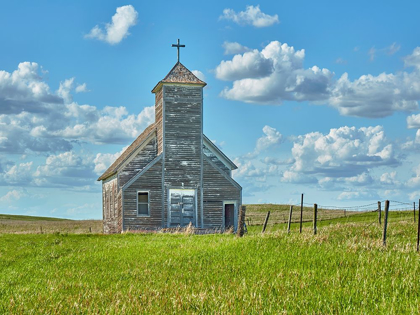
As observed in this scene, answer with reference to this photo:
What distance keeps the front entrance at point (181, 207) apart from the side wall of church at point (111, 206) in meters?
3.57

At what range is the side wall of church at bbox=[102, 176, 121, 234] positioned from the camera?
127 feet

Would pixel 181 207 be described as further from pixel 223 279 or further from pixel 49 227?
pixel 49 227

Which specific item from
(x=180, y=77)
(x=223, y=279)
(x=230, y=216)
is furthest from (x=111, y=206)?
(x=223, y=279)

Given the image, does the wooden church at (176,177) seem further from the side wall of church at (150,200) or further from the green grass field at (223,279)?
the green grass field at (223,279)

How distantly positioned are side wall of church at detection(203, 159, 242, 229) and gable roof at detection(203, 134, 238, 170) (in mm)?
2899

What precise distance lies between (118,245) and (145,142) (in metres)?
14.8

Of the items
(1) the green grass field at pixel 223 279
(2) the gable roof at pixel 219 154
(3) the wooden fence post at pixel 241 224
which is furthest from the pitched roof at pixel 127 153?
(1) the green grass field at pixel 223 279

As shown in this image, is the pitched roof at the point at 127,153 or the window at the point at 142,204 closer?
the window at the point at 142,204

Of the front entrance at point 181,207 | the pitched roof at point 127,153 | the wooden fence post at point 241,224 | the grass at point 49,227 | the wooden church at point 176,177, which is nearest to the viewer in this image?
the wooden fence post at point 241,224

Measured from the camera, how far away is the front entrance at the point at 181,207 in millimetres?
37781

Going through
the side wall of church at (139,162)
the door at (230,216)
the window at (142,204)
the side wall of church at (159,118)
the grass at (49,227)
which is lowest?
the grass at (49,227)

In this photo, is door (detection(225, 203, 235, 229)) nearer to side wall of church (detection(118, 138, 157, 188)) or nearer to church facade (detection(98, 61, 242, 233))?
church facade (detection(98, 61, 242, 233))

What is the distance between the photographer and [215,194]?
127 feet

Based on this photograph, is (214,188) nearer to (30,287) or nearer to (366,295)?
(30,287)
